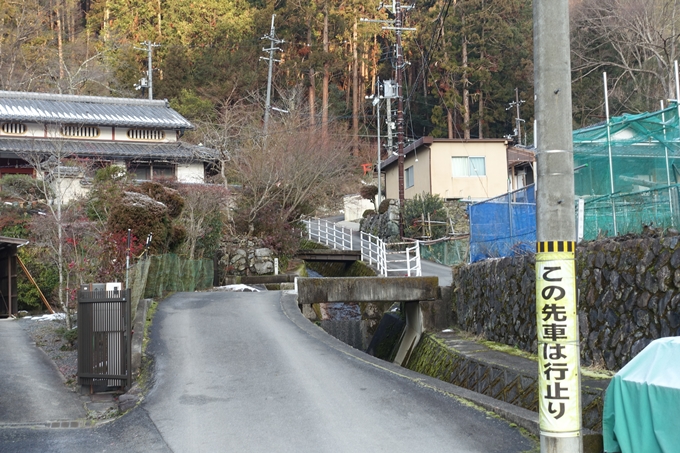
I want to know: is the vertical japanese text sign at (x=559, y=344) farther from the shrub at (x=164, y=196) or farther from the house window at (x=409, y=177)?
the house window at (x=409, y=177)

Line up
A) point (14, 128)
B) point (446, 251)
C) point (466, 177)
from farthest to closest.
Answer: point (14, 128), point (466, 177), point (446, 251)

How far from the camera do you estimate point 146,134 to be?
127 ft

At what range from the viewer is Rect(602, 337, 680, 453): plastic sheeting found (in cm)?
639

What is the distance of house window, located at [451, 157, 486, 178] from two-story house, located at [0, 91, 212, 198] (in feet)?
39.7

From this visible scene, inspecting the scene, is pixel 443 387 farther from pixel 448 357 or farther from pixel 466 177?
pixel 466 177

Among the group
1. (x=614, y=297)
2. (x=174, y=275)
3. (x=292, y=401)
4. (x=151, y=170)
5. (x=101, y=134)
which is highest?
(x=101, y=134)

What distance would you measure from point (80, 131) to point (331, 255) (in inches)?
638

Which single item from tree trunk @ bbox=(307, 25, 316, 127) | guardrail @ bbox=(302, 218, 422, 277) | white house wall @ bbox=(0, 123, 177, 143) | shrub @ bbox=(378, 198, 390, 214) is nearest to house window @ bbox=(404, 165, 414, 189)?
shrub @ bbox=(378, 198, 390, 214)

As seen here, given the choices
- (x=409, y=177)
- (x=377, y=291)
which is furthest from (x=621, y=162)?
(x=409, y=177)

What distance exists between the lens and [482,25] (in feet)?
151

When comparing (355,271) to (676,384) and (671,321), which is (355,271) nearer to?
(671,321)

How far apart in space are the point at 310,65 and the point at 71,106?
1503cm

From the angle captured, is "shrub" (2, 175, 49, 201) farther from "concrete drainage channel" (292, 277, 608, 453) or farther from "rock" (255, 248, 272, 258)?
"concrete drainage channel" (292, 277, 608, 453)

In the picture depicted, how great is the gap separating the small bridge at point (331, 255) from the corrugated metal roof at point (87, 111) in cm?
1215
